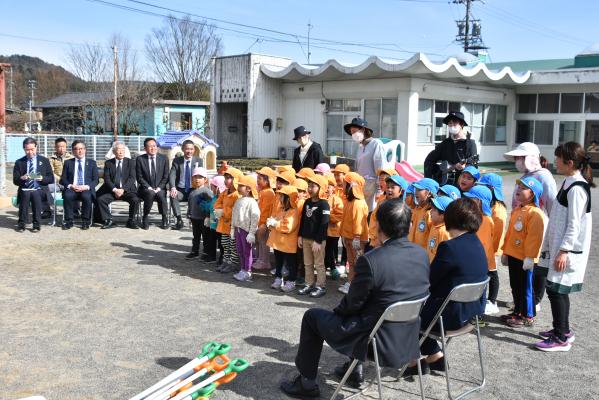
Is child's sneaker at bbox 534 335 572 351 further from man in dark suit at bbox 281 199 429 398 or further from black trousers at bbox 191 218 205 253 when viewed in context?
black trousers at bbox 191 218 205 253

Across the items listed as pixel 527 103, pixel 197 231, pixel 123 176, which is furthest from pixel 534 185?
pixel 527 103

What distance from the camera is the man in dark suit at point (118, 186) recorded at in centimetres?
1039

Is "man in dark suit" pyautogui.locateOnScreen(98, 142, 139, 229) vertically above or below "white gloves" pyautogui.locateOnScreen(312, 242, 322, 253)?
above

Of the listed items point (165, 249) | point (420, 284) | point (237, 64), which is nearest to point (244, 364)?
point (420, 284)

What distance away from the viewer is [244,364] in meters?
4.02

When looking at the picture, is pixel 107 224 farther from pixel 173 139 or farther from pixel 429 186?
pixel 429 186

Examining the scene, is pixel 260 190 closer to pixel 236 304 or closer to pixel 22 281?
pixel 236 304

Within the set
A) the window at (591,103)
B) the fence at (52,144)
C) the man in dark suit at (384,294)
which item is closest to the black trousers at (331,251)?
the man in dark suit at (384,294)

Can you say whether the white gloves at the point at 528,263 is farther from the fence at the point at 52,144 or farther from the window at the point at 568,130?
the window at the point at 568,130

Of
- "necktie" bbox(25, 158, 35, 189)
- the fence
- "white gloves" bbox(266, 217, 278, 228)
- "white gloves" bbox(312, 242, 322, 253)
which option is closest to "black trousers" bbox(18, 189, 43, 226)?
"necktie" bbox(25, 158, 35, 189)

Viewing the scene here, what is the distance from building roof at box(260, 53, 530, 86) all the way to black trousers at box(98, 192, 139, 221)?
12.3 metres

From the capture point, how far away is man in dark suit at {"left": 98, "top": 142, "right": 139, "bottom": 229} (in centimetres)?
1039

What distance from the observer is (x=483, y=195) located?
570 cm

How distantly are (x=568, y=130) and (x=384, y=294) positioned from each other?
26.6 m
